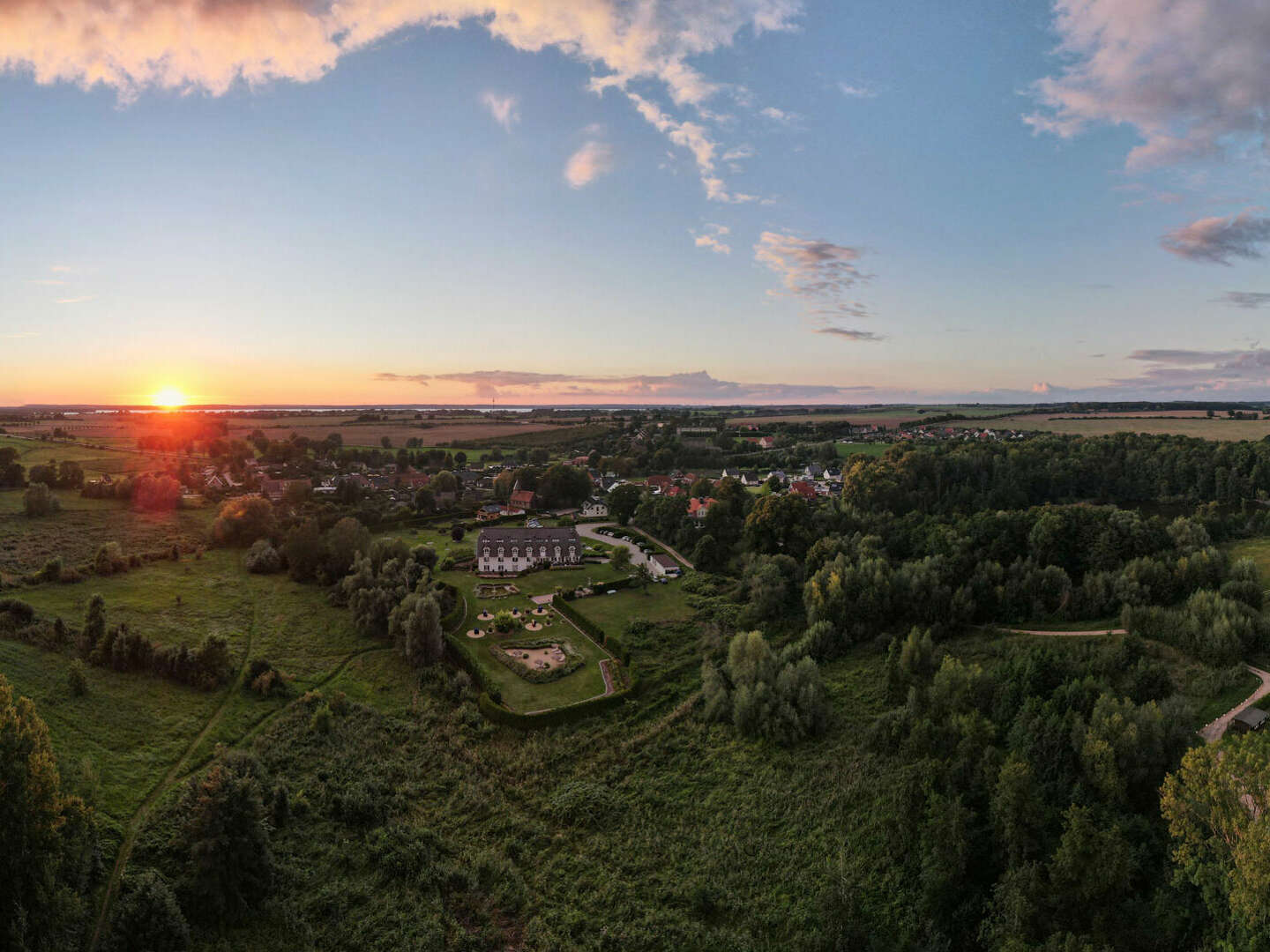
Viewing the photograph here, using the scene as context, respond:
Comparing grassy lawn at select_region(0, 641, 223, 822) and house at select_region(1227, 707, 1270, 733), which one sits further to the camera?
house at select_region(1227, 707, 1270, 733)

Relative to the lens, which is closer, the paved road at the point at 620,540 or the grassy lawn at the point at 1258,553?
the grassy lawn at the point at 1258,553

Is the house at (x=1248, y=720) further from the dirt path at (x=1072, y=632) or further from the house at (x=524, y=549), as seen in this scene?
the house at (x=524, y=549)

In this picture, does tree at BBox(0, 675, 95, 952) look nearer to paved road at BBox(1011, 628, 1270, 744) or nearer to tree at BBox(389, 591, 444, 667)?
tree at BBox(389, 591, 444, 667)

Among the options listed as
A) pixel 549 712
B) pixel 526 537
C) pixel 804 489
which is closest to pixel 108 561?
pixel 526 537

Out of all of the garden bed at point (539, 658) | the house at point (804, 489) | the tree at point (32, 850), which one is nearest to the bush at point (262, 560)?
the garden bed at point (539, 658)

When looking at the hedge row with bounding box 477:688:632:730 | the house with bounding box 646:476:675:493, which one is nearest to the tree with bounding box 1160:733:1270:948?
the hedge row with bounding box 477:688:632:730
